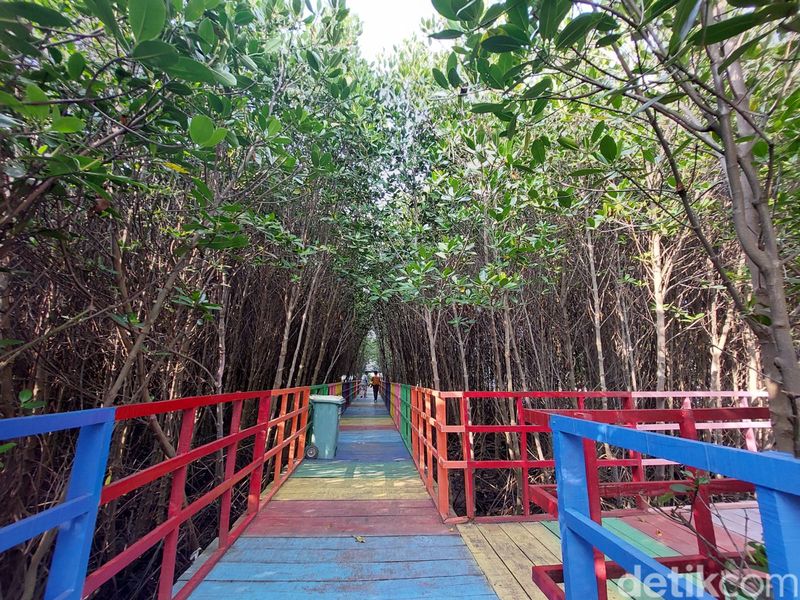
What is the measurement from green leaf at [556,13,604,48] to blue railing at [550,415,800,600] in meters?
1.11

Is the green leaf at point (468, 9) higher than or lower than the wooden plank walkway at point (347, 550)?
higher

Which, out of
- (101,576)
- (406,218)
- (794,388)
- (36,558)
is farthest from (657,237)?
(36,558)

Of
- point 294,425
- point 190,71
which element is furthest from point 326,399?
point 190,71

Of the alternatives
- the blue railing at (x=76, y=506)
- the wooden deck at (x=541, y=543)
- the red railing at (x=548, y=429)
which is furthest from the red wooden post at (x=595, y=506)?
the blue railing at (x=76, y=506)

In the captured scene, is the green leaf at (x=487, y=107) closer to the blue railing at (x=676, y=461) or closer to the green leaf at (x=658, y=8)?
the green leaf at (x=658, y=8)

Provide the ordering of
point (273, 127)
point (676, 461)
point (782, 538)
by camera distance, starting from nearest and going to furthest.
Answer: point (782, 538)
point (676, 461)
point (273, 127)

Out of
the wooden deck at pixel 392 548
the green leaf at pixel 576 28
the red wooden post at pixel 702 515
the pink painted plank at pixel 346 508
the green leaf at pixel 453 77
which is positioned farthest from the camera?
the pink painted plank at pixel 346 508

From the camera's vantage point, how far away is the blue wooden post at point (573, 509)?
1204 mm

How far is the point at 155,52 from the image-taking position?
111cm

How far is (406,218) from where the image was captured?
5848 mm

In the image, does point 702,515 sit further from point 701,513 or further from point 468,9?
point 468,9

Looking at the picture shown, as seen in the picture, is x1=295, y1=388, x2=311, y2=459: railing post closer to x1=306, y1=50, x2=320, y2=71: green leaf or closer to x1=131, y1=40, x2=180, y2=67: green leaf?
x1=306, y1=50, x2=320, y2=71: green leaf

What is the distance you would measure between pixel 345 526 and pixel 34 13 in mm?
3341

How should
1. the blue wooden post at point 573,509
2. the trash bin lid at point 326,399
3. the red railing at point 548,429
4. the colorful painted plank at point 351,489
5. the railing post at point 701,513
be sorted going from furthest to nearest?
the trash bin lid at point 326,399, the colorful painted plank at point 351,489, the red railing at point 548,429, the railing post at point 701,513, the blue wooden post at point 573,509
